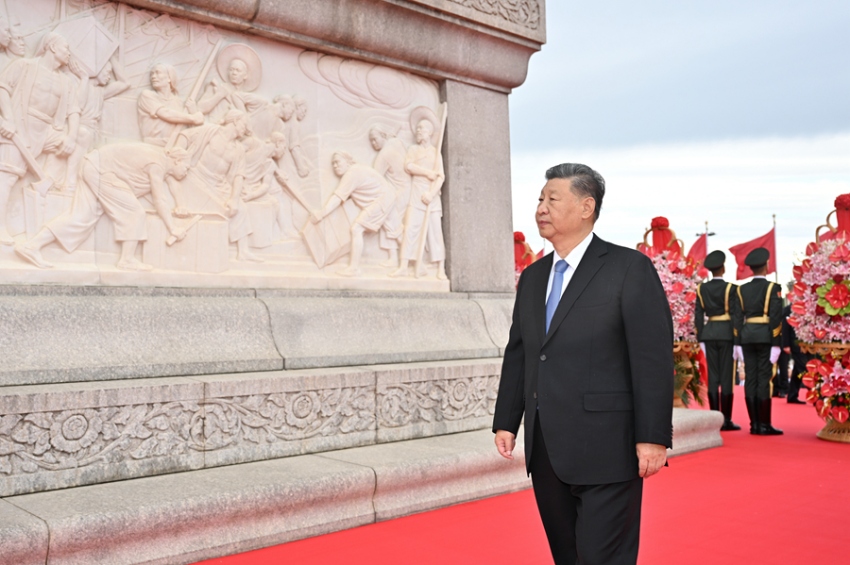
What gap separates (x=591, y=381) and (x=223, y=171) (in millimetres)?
3422

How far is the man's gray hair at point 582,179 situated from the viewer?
8.74ft

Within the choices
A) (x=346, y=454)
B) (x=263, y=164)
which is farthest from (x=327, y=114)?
(x=346, y=454)

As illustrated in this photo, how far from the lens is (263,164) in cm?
534

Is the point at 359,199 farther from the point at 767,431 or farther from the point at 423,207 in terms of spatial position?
the point at 767,431

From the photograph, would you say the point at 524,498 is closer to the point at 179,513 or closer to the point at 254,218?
the point at 179,513

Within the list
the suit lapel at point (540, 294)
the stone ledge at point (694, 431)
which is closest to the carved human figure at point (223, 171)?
the suit lapel at point (540, 294)

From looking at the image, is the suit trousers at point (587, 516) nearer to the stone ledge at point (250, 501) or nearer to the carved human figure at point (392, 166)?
the stone ledge at point (250, 501)

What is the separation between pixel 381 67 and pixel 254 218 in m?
1.76

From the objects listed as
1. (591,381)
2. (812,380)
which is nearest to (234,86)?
(591,381)

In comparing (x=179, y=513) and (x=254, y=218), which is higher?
(x=254, y=218)

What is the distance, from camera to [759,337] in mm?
7824

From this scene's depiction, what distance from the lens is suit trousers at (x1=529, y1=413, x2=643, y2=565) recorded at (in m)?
2.47

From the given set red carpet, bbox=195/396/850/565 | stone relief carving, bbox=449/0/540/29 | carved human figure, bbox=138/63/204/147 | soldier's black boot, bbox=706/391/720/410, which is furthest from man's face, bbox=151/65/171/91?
soldier's black boot, bbox=706/391/720/410

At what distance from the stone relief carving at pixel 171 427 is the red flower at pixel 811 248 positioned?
4.96 meters
